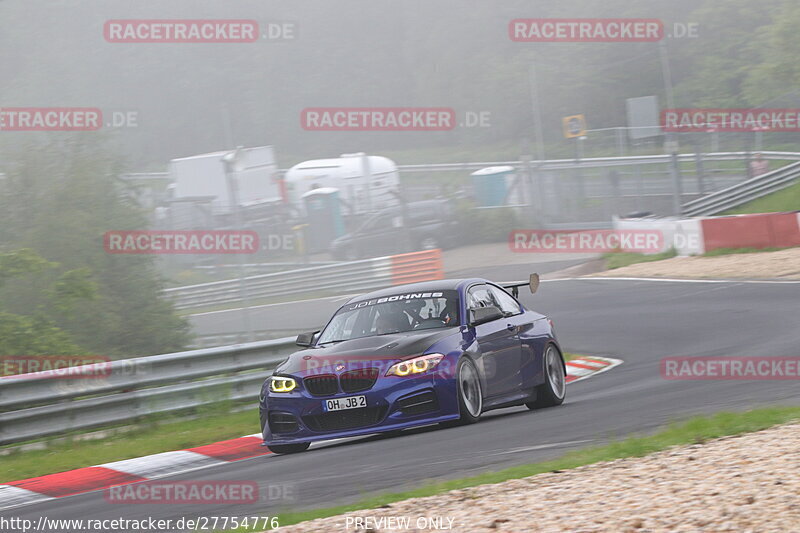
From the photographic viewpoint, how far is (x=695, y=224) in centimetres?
2908

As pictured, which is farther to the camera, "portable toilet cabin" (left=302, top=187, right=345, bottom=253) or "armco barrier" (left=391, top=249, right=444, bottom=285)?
"portable toilet cabin" (left=302, top=187, right=345, bottom=253)

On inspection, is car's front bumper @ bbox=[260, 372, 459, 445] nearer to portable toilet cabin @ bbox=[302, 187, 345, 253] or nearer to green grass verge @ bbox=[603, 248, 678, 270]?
green grass verge @ bbox=[603, 248, 678, 270]

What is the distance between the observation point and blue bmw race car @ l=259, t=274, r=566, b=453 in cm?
942

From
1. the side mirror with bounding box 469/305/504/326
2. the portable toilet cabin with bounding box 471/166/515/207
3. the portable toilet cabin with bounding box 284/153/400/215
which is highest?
the portable toilet cabin with bounding box 284/153/400/215

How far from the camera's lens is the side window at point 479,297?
35.1ft

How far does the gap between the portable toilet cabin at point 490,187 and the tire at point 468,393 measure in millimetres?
30511

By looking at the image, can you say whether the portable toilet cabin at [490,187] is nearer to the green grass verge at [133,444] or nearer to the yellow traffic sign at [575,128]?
the yellow traffic sign at [575,128]

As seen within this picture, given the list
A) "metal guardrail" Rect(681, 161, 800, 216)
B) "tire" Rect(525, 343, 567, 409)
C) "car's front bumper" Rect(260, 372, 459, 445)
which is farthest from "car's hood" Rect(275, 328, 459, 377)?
"metal guardrail" Rect(681, 161, 800, 216)

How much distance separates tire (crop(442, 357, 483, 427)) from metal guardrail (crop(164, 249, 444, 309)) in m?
21.8

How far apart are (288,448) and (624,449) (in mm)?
3750

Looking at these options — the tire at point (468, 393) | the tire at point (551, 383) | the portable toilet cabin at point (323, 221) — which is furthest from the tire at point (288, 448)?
the portable toilet cabin at point (323, 221)

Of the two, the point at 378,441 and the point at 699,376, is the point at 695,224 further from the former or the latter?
the point at 378,441

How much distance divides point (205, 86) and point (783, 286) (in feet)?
168

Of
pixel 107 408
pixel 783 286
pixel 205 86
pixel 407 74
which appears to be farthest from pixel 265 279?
pixel 407 74
